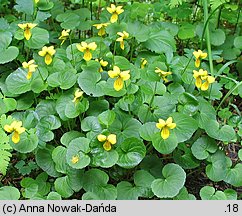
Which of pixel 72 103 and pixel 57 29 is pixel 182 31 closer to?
pixel 57 29

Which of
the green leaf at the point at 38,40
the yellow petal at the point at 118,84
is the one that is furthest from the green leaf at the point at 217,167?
the green leaf at the point at 38,40

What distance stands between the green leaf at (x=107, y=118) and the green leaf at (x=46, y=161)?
295mm

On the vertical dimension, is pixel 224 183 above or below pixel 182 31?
below

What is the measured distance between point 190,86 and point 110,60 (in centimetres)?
48

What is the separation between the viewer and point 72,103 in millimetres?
2279

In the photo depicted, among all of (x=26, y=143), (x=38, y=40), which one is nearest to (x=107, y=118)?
(x=26, y=143)

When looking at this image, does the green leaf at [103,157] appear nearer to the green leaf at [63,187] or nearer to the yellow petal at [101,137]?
the yellow petal at [101,137]

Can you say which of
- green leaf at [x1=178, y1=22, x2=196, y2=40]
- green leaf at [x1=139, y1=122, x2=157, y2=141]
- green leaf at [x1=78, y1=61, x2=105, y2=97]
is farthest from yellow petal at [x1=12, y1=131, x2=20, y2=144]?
green leaf at [x1=178, y1=22, x2=196, y2=40]

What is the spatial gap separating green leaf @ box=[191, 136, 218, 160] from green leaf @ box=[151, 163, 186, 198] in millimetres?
170

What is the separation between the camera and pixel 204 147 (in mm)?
2250

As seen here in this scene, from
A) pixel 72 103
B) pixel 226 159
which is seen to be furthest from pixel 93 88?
pixel 226 159

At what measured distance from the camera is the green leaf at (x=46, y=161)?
7.19 feet

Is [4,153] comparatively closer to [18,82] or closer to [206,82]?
[18,82]

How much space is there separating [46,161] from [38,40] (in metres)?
0.75
